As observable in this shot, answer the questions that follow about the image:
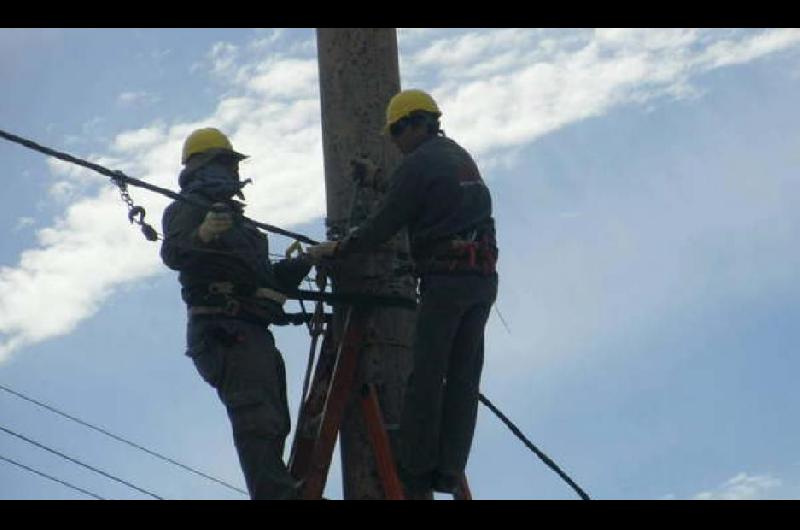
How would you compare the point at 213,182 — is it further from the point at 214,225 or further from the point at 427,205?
the point at 427,205

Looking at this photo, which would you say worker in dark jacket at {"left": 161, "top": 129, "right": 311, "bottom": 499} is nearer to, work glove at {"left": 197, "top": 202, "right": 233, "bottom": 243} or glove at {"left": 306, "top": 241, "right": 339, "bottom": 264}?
work glove at {"left": 197, "top": 202, "right": 233, "bottom": 243}

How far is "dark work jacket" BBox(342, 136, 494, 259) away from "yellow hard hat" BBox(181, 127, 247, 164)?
1.01 meters

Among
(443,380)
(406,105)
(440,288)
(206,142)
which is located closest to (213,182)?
(206,142)

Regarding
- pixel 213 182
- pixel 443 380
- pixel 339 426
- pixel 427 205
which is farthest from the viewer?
pixel 213 182

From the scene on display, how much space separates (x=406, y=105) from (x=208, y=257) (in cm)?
117

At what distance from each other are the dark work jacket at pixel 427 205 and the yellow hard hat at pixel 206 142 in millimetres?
1012

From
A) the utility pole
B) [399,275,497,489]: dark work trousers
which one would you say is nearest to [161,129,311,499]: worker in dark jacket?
the utility pole

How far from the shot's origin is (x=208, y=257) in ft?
23.3

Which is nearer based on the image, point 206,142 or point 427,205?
point 427,205

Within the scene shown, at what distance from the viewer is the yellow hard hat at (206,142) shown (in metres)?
7.50

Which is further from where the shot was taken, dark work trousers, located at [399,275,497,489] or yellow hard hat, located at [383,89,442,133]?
yellow hard hat, located at [383,89,442,133]

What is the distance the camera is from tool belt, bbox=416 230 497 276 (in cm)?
675

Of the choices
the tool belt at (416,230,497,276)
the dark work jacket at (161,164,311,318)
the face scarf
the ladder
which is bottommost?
the ladder
